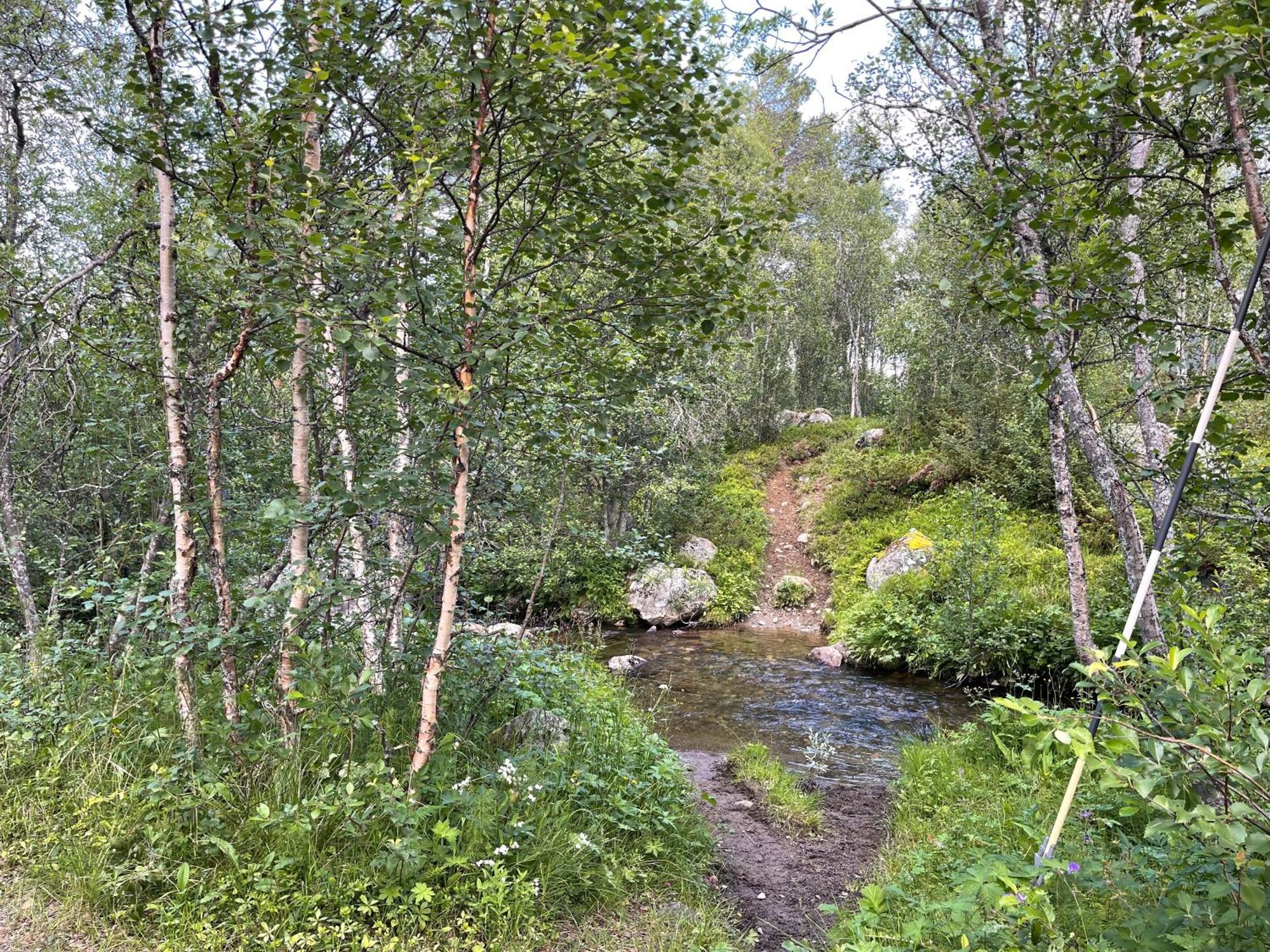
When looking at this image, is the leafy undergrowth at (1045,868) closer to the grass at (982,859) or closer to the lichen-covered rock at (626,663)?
the grass at (982,859)

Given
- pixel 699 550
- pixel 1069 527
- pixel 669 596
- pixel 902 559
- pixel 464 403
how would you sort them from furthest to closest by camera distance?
1. pixel 699 550
2. pixel 669 596
3. pixel 902 559
4. pixel 1069 527
5. pixel 464 403

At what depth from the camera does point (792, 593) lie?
15.3 meters

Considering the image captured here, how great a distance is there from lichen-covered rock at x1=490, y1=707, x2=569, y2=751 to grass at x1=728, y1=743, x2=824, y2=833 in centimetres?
200

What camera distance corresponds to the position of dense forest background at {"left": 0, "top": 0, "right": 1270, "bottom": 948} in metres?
2.58

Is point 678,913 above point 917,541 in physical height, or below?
below

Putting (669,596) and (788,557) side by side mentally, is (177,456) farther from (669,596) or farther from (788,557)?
(788,557)

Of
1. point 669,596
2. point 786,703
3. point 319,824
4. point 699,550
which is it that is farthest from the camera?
point 699,550

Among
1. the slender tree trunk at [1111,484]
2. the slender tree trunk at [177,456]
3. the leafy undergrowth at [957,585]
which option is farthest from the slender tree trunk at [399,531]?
the leafy undergrowth at [957,585]

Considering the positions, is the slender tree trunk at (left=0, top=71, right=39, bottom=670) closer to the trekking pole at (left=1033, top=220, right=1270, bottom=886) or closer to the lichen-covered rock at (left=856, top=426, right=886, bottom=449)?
the trekking pole at (left=1033, top=220, right=1270, bottom=886)

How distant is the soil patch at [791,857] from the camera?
4.03 meters

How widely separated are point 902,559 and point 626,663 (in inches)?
247

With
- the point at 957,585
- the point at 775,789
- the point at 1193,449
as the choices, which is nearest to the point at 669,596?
the point at 957,585

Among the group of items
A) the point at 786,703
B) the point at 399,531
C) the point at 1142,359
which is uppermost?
the point at 1142,359

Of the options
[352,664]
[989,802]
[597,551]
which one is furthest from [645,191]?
[989,802]
